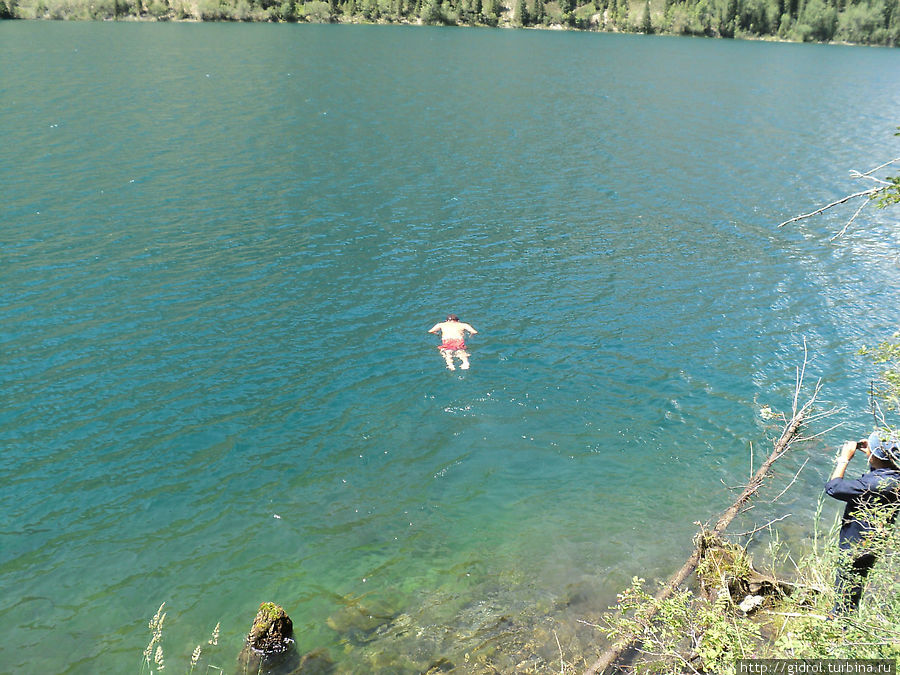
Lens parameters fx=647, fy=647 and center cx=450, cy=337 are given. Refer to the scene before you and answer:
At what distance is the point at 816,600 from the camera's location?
807 cm

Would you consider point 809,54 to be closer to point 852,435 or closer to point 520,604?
point 852,435

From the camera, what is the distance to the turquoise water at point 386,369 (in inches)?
493

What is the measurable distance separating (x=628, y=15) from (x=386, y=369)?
6959 inches

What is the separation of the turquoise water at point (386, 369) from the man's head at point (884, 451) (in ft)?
16.3

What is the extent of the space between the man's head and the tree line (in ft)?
512

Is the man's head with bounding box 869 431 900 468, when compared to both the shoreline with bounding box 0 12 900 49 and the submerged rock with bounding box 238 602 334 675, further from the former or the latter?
the shoreline with bounding box 0 12 900 49

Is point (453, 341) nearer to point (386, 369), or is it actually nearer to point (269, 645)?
point (386, 369)

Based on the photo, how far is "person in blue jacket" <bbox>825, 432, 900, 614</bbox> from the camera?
8.74 meters

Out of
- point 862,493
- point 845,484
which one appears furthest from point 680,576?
point 862,493

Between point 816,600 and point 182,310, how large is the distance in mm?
20801

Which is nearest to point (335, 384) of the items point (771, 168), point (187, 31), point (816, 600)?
point (816, 600)

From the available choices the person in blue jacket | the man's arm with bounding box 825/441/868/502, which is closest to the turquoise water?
the person in blue jacket

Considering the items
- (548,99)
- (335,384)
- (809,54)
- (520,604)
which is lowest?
(520,604)

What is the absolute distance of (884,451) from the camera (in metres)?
9.20
